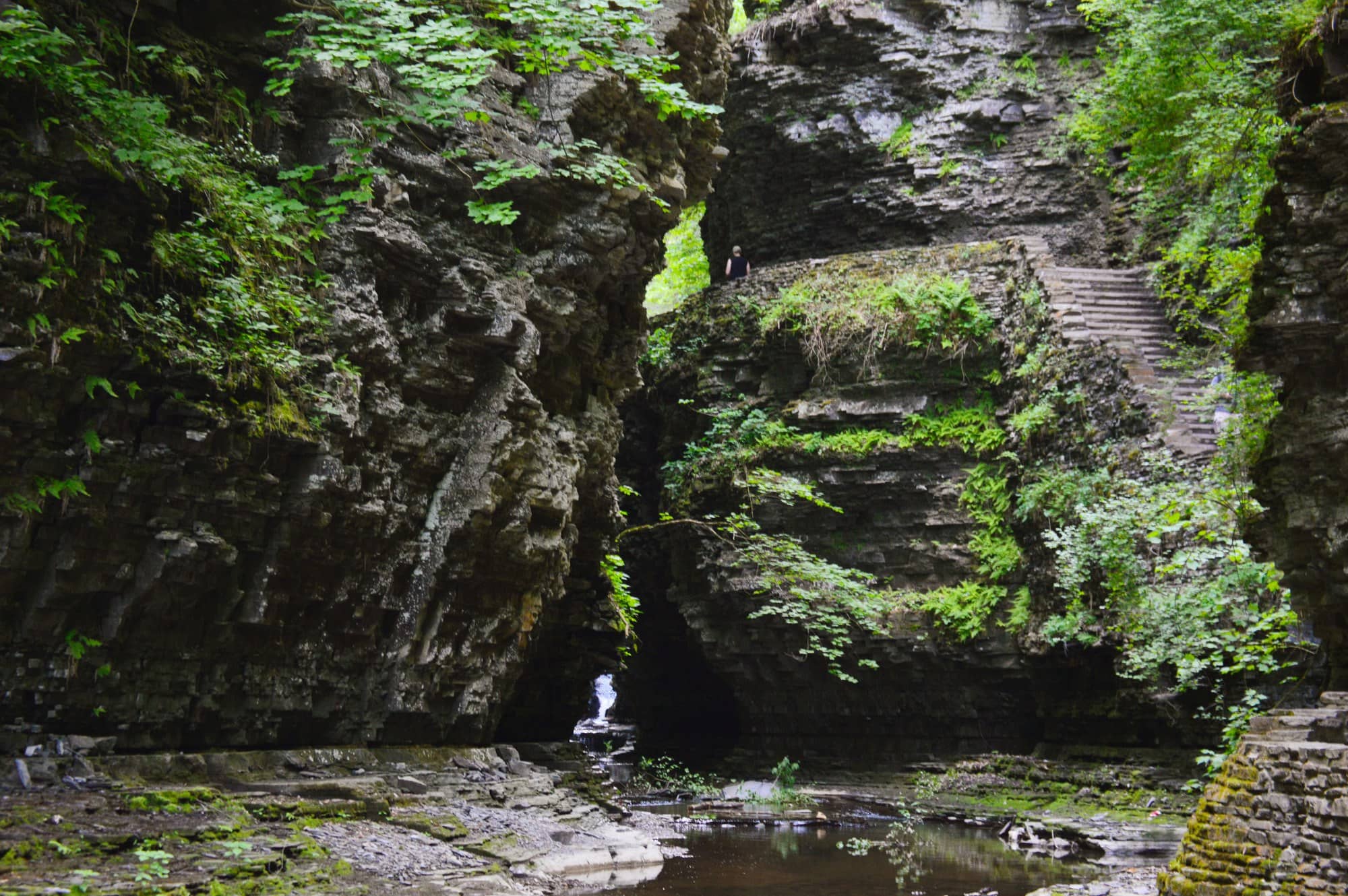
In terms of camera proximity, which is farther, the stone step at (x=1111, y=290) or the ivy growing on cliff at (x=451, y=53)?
the stone step at (x=1111, y=290)

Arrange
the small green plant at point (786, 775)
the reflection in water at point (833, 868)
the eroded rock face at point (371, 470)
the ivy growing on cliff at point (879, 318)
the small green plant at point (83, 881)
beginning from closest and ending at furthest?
the small green plant at point (83, 881)
the eroded rock face at point (371, 470)
the reflection in water at point (833, 868)
the small green plant at point (786, 775)
the ivy growing on cliff at point (879, 318)

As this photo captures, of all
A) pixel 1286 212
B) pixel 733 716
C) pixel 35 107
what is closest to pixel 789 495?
pixel 733 716

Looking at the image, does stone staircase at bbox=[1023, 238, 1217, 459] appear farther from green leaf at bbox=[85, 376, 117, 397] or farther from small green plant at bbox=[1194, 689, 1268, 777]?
green leaf at bbox=[85, 376, 117, 397]

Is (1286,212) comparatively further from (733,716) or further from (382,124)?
(733,716)

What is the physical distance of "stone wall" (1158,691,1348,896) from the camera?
7375mm

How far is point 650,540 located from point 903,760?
6662 millimetres

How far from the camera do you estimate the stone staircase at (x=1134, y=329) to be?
55.9 ft

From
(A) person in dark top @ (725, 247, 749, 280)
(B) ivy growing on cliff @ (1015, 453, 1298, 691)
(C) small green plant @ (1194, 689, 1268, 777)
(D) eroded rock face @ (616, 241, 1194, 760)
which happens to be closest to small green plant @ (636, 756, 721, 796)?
(D) eroded rock face @ (616, 241, 1194, 760)

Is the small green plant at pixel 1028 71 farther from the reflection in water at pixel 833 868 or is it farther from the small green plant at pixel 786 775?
the reflection in water at pixel 833 868

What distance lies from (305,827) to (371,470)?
154 inches

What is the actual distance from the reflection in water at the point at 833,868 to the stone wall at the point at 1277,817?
333 centimetres

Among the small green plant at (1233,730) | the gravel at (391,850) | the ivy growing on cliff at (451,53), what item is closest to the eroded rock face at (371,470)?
the ivy growing on cliff at (451,53)

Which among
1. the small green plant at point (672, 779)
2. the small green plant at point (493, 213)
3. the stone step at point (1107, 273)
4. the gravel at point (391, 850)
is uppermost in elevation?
the stone step at point (1107, 273)

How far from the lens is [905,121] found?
25953mm
